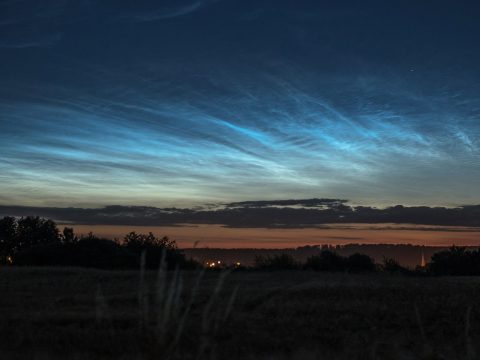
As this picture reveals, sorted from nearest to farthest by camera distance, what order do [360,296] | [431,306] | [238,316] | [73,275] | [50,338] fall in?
[50,338] < [238,316] < [431,306] < [360,296] < [73,275]

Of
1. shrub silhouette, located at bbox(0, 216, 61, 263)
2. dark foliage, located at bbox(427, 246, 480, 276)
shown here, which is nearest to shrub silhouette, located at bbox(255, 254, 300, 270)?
dark foliage, located at bbox(427, 246, 480, 276)

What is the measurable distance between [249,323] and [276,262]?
920 inches

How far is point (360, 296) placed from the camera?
52.3ft

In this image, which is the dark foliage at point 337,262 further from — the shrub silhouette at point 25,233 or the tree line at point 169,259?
the shrub silhouette at point 25,233

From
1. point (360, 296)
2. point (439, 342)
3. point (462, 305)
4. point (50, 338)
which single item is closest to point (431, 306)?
point (462, 305)

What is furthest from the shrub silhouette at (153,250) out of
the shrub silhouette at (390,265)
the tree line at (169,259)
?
the shrub silhouette at (390,265)

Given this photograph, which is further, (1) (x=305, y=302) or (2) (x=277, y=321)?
(1) (x=305, y=302)

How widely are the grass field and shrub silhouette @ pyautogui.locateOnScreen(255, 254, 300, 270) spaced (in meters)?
15.2

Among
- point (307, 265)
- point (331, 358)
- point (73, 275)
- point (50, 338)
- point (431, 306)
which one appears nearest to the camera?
point (331, 358)

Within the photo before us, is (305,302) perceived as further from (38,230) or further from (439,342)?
(38,230)

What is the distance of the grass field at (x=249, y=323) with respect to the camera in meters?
8.38

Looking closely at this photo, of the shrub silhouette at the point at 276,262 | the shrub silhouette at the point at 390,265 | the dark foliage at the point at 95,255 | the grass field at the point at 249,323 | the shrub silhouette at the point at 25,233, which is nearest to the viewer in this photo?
the grass field at the point at 249,323

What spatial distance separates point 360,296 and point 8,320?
8.76 meters

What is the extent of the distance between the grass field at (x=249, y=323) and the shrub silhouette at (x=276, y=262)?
15243 millimetres
